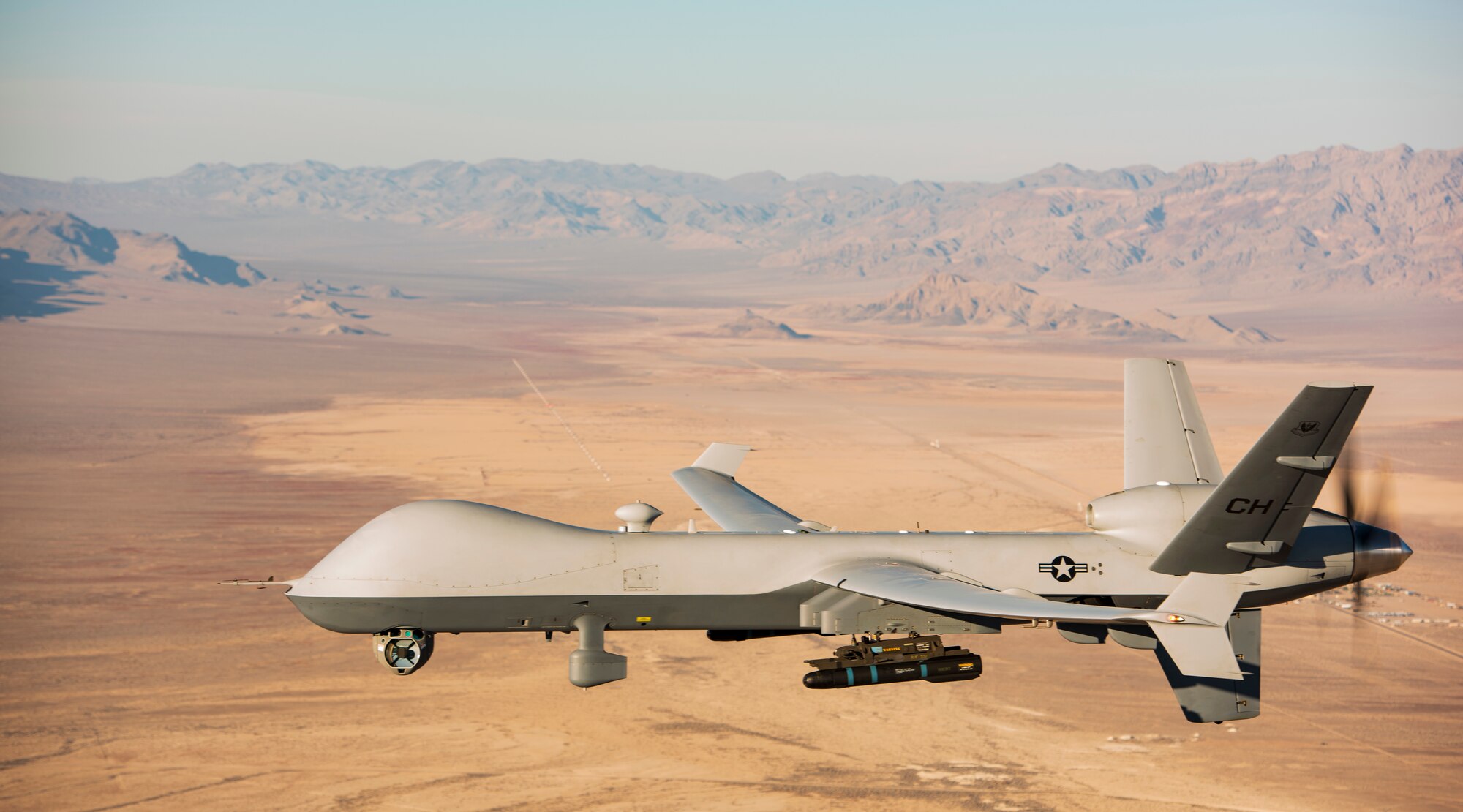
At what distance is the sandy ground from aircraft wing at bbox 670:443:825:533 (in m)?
10.2

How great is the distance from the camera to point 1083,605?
1099 inches

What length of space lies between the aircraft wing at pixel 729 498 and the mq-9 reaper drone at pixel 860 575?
105 centimetres

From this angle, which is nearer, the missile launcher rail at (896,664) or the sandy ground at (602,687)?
the missile launcher rail at (896,664)

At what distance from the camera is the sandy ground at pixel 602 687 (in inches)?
1608

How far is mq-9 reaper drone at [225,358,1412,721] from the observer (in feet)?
94.1

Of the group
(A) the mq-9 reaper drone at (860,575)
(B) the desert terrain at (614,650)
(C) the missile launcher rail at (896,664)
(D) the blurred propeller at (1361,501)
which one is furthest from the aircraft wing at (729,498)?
(D) the blurred propeller at (1361,501)

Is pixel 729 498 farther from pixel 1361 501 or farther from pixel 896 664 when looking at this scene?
pixel 1361 501

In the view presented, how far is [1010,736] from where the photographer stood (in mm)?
44125

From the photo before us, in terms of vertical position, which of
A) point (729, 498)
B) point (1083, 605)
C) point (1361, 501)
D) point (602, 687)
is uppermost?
point (1361, 501)

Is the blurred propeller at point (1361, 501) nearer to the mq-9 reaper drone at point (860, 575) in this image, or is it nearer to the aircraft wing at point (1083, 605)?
the mq-9 reaper drone at point (860, 575)

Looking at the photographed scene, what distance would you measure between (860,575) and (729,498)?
8.62 m

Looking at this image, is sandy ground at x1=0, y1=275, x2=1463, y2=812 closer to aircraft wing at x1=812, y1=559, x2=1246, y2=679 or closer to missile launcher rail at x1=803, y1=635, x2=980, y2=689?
missile launcher rail at x1=803, y1=635, x2=980, y2=689

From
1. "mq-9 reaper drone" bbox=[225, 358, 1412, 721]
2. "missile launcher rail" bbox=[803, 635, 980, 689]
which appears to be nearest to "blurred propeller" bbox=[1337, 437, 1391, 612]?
"mq-9 reaper drone" bbox=[225, 358, 1412, 721]

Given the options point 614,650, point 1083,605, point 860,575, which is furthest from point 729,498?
point 614,650
